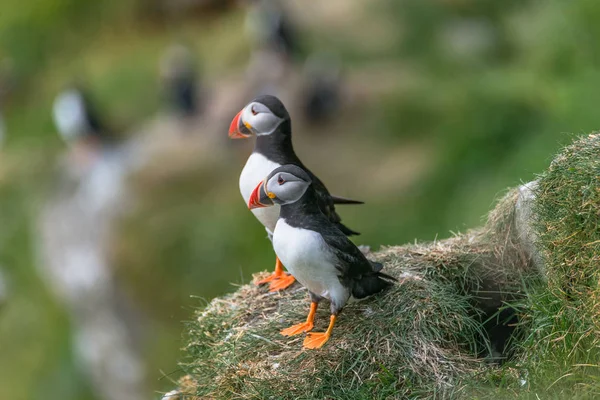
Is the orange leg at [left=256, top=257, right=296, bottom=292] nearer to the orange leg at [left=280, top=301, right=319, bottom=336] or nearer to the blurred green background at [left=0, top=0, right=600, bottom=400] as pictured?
the orange leg at [left=280, top=301, right=319, bottom=336]

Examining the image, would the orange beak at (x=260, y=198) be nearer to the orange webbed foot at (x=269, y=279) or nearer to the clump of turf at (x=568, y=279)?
the orange webbed foot at (x=269, y=279)

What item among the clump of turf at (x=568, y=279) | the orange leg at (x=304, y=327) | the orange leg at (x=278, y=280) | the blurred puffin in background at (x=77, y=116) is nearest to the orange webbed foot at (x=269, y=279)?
the orange leg at (x=278, y=280)

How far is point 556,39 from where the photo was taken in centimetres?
1110

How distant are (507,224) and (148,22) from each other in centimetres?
1544

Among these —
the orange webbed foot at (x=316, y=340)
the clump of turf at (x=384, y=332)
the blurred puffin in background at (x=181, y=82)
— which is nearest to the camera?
the clump of turf at (x=384, y=332)

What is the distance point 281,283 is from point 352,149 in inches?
277

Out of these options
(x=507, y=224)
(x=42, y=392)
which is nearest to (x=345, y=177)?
(x=42, y=392)

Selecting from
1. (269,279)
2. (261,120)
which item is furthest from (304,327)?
(261,120)

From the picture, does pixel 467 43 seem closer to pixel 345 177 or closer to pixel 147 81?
pixel 345 177

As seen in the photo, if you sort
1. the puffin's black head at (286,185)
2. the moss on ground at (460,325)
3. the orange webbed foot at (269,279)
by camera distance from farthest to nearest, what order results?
the orange webbed foot at (269,279)
the puffin's black head at (286,185)
the moss on ground at (460,325)

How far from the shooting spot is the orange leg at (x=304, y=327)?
363 cm

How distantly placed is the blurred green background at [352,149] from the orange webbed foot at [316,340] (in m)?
4.96

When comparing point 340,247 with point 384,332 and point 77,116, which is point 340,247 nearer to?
point 384,332

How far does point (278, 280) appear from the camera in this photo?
431 centimetres
